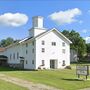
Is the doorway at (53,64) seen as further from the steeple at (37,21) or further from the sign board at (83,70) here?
the sign board at (83,70)

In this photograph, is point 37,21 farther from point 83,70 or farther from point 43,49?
point 83,70

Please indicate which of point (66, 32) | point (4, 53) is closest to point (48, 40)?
point (4, 53)

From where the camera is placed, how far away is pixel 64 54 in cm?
5878

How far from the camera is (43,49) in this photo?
55906 mm

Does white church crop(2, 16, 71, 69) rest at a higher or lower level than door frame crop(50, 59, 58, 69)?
higher

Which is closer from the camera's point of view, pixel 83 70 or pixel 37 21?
pixel 83 70

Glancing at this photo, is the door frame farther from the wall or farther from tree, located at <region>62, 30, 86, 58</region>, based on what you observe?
tree, located at <region>62, 30, 86, 58</region>

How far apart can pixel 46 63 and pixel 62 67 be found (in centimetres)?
396

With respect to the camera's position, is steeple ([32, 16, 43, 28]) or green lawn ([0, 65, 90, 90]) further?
steeple ([32, 16, 43, 28])

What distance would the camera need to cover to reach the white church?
55.2 metres

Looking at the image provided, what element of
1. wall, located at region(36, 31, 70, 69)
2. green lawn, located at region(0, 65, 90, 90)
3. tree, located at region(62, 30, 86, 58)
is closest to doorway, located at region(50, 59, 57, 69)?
wall, located at region(36, 31, 70, 69)

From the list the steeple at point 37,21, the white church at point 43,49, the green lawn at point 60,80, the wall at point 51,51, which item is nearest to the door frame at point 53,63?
the white church at point 43,49

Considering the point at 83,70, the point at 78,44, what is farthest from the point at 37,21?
the point at 78,44

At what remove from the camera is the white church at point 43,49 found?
2173 inches
